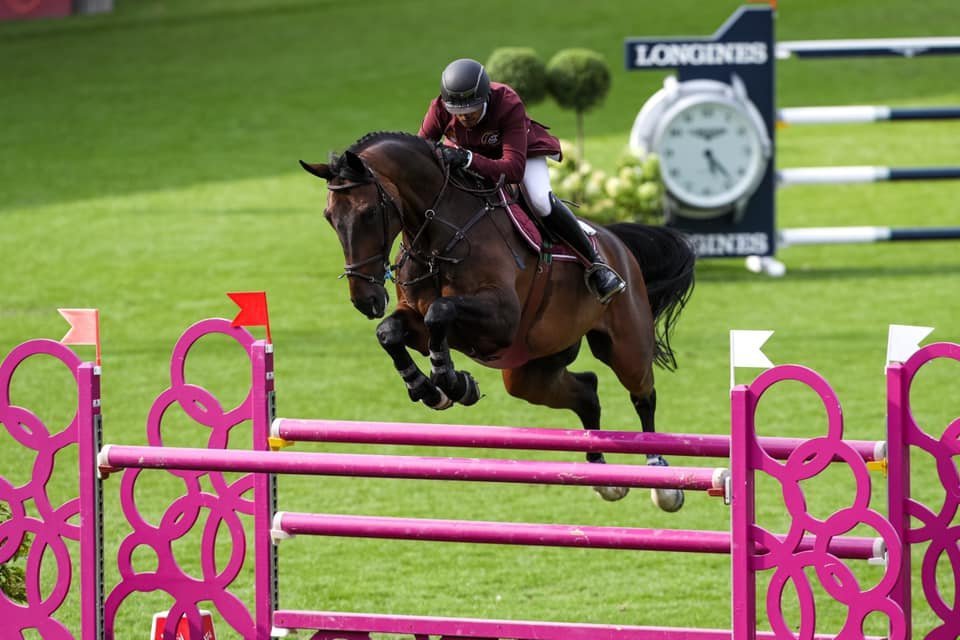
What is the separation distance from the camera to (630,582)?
23.3ft

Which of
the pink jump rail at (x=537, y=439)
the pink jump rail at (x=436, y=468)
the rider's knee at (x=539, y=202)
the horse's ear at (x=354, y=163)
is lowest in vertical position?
the pink jump rail at (x=436, y=468)

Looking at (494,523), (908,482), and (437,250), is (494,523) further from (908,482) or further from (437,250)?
(908,482)

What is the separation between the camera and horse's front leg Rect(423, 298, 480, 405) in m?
4.85

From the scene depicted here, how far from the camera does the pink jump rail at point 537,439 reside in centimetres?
457

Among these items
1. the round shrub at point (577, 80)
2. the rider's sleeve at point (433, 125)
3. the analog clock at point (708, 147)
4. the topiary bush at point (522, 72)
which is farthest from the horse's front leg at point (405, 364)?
the round shrub at point (577, 80)

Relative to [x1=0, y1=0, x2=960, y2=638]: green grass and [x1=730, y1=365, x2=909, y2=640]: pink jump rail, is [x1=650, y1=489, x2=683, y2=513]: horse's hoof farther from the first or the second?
[x1=730, y1=365, x2=909, y2=640]: pink jump rail

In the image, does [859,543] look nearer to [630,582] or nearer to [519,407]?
[630,582]

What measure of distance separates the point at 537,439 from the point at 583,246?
2.55 ft

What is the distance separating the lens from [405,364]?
495cm

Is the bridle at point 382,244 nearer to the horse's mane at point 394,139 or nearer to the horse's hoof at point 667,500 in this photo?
the horse's mane at point 394,139

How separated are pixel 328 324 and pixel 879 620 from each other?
619 centimetres

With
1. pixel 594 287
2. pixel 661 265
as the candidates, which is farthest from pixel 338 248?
pixel 594 287

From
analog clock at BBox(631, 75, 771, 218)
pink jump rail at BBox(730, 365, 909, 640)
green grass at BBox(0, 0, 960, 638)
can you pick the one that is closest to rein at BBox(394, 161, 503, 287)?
pink jump rail at BBox(730, 365, 909, 640)

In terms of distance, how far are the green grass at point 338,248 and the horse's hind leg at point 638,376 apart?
2.70ft
